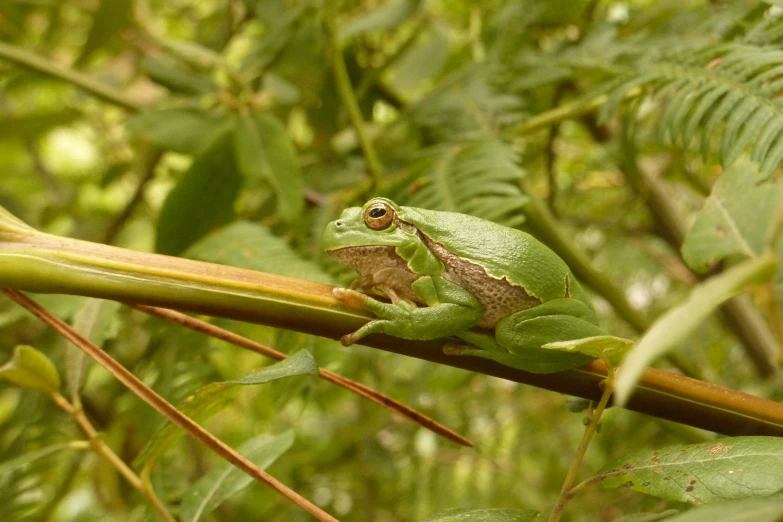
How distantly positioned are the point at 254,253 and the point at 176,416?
366 mm

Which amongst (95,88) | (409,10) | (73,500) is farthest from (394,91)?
(73,500)

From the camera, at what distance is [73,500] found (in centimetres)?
214

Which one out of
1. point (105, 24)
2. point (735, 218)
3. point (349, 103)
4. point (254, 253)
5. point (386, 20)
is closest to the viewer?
point (735, 218)

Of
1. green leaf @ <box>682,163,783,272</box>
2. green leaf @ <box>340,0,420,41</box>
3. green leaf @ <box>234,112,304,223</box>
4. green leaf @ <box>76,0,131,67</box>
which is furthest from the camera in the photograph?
green leaf @ <box>76,0,131,67</box>

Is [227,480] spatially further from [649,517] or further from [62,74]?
[62,74]

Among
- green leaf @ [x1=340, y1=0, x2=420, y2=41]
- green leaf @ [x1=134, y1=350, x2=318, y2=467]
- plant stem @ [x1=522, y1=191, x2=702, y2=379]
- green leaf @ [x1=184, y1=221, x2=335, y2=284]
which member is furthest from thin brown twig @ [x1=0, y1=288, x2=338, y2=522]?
green leaf @ [x1=340, y1=0, x2=420, y2=41]

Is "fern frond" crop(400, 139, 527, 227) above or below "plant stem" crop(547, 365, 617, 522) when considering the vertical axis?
above

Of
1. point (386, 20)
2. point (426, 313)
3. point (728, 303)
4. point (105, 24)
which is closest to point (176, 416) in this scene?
point (426, 313)

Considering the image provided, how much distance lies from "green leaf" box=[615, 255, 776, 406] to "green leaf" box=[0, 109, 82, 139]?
67.5 inches

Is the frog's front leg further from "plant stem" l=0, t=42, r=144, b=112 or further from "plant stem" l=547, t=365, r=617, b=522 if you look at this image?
"plant stem" l=0, t=42, r=144, b=112

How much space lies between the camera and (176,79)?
1431mm

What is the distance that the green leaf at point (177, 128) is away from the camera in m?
1.31

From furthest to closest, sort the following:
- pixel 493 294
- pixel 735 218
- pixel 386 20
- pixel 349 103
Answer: pixel 386 20
pixel 349 103
pixel 493 294
pixel 735 218

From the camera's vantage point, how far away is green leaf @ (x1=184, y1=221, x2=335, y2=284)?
0.95 metres
